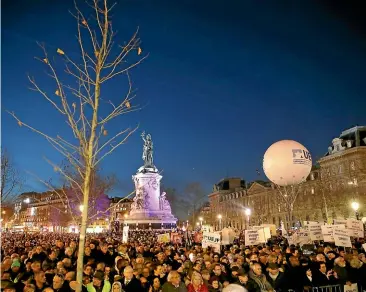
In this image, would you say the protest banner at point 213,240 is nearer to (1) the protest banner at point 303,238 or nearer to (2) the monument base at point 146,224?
(1) the protest banner at point 303,238

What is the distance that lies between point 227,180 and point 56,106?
134 m

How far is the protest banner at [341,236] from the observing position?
49.7ft

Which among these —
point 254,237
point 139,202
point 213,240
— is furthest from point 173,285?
point 139,202

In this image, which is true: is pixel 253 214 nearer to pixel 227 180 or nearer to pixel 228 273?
pixel 227 180

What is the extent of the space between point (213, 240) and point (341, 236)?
5671 millimetres

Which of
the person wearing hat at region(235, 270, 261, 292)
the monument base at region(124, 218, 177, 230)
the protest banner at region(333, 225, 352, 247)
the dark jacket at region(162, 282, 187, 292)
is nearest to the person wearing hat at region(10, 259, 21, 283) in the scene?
the dark jacket at region(162, 282, 187, 292)

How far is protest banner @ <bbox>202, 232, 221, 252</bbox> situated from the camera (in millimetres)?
16578

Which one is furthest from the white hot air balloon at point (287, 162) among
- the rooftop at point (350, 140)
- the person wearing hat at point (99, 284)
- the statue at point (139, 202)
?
the rooftop at point (350, 140)

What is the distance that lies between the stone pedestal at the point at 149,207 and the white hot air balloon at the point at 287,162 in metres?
40.8

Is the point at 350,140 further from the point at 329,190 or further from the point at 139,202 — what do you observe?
the point at 139,202

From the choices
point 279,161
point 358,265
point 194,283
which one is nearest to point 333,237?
point 279,161

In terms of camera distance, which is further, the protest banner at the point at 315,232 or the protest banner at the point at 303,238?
the protest banner at the point at 303,238

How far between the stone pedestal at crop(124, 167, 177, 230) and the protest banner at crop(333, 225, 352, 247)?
138 ft

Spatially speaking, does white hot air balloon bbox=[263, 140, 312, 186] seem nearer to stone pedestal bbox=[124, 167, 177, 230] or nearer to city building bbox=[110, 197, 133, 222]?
city building bbox=[110, 197, 133, 222]
